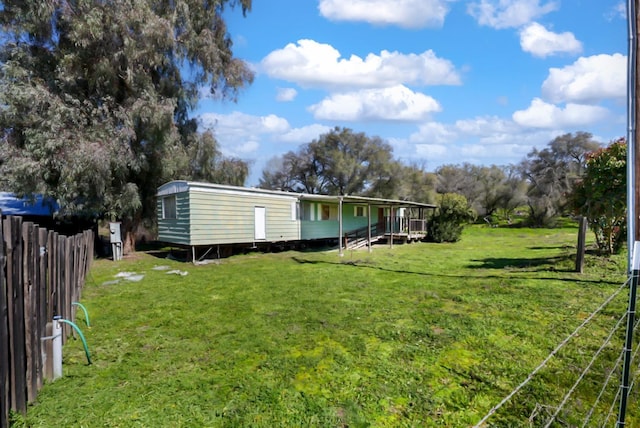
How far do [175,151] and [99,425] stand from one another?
42.6 feet

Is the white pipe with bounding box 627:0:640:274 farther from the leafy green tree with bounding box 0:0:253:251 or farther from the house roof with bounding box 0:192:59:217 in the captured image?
the house roof with bounding box 0:192:59:217

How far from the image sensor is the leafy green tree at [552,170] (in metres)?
32.4

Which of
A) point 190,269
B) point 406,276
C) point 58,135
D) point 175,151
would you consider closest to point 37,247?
point 406,276

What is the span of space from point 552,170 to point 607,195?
3222 cm

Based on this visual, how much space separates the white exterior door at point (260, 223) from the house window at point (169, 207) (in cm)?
283

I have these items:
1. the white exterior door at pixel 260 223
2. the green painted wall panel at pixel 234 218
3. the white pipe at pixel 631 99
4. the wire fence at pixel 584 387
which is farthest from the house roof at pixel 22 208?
the white pipe at pixel 631 99

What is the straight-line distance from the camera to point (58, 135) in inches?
464

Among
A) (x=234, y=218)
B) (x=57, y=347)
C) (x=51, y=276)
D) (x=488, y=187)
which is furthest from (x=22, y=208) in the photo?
(x=488, y=187)

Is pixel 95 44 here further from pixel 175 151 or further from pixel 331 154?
pixel 331 154

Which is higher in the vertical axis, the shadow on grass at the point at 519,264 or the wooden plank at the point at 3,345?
the wooden plank at the point at 3,345

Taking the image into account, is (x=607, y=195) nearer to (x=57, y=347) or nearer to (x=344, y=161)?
(x=57, y=347)

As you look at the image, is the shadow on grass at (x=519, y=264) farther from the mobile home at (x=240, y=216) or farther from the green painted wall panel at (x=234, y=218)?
the green painted wall panel at (x=234, y=218)

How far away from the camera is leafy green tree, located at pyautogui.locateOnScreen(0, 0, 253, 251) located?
38.6ft

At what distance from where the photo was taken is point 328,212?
58.9ft
